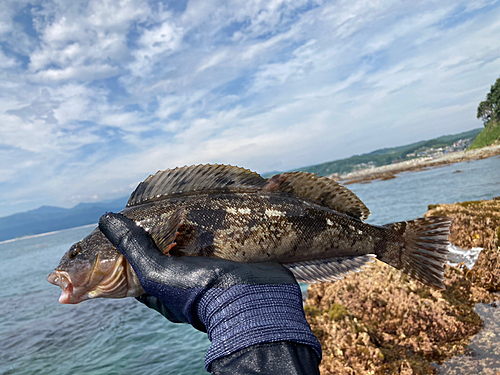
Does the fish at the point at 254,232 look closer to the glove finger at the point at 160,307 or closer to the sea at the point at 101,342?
the glove finger at the point at 160,307

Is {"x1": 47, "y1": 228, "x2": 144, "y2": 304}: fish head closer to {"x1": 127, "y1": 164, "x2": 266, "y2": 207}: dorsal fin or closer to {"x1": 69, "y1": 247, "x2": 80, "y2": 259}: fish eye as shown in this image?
{"x1": 69, "y1": 247, "x2": 80, "y2": 259}: fish eye

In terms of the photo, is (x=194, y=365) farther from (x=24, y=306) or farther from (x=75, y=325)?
(x=24, y=306)

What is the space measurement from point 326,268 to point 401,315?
447 centimetres

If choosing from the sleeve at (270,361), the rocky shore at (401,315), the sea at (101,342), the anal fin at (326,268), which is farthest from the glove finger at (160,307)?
the sea at (101,342)

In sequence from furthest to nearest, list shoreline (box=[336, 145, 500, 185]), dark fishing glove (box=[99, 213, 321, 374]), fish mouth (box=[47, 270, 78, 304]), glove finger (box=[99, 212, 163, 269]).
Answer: shoreline (box=[336, 145, 500, 185]) → fish mouth (box=[47, 270, 78, 304]) → glove finger (box=[99, 212, 163, 269]) → dark fishing glove (box=[99, 213, 321, 374])

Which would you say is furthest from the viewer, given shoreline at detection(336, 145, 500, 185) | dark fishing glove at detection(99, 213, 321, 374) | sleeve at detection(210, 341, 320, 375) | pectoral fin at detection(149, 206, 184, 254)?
shoreline at detection(336, 145, 500, 185)

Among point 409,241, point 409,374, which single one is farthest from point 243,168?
point 409,374

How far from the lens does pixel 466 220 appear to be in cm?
985

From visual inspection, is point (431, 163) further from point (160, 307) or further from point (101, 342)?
point (160, 307)

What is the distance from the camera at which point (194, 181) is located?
3496 mm

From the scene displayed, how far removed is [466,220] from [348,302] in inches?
213

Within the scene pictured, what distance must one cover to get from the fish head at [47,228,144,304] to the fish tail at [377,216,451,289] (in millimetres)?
2879

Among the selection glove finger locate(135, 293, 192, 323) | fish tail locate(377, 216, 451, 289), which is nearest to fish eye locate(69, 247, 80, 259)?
glove finger locate(135, 293, 192, 323)

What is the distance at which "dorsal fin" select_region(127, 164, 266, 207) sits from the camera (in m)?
3.48
